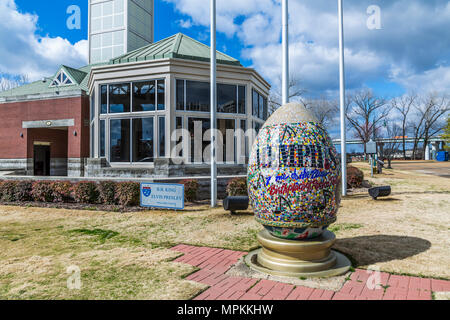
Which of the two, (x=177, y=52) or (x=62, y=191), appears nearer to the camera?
(x=62, y=191)

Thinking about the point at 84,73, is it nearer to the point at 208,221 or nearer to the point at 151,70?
the point at 151,70

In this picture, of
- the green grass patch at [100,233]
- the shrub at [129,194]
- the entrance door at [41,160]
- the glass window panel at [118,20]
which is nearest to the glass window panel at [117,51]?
the glass window panel at [118,20]

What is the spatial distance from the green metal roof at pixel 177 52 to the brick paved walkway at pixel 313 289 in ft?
44.5

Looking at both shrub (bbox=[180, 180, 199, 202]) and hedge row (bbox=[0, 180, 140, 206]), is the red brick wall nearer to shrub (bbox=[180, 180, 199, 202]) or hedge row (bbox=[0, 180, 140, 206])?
hedge row (bbox=[0, 180, 140, 206])

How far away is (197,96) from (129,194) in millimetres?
7139

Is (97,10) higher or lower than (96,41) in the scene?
higher

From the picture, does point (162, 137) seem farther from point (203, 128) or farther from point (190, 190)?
point (190, 190)

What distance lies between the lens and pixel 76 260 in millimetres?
5402

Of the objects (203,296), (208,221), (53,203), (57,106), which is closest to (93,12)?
(57,106)

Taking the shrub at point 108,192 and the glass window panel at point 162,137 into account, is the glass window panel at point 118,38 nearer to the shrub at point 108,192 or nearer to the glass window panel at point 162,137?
the glass window panel at point 162,137

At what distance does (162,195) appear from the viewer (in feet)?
34.8

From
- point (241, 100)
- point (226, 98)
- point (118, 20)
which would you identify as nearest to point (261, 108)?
point (241, 100)

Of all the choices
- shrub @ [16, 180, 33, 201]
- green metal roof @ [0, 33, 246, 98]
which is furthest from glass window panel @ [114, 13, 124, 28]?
shrub @ [16, 180, 33, 201]

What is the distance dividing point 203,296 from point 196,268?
3.37 feet
